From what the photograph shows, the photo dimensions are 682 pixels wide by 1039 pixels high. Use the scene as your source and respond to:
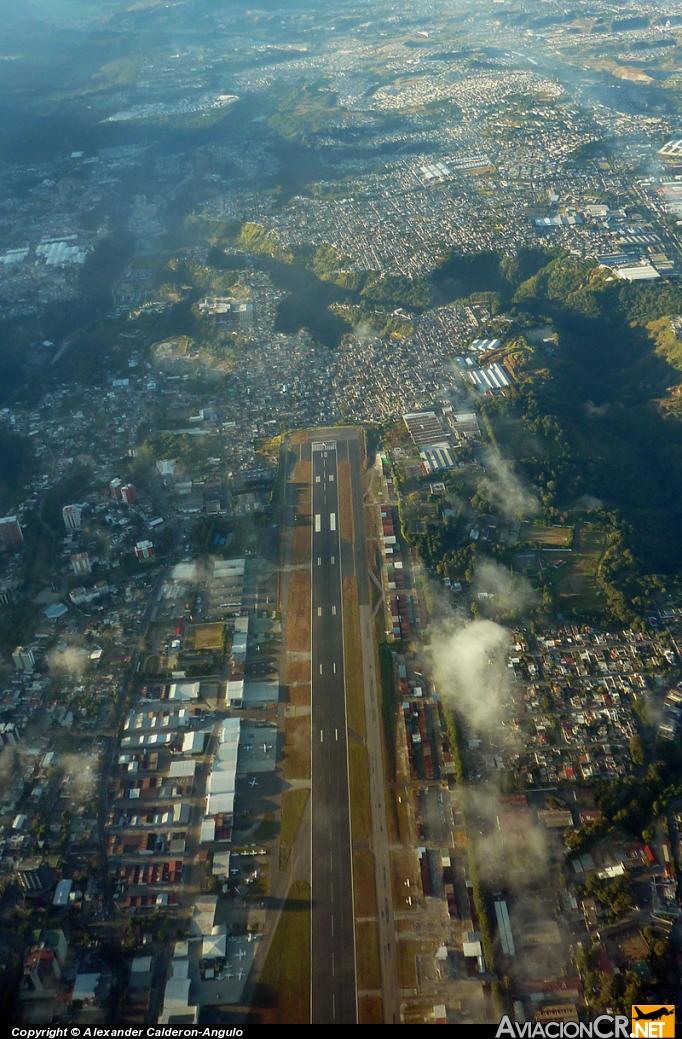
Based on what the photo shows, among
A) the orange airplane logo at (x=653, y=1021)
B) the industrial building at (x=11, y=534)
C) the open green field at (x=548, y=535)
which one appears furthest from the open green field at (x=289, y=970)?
the industrial building at (x=11, y=534)

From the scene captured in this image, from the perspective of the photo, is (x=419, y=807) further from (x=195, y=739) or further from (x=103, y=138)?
(x=103, y=138)

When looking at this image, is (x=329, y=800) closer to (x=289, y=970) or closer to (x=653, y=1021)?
(x=289, y=970)

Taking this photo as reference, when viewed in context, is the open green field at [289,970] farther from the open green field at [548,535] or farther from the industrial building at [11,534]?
the industrial building at [11,534]

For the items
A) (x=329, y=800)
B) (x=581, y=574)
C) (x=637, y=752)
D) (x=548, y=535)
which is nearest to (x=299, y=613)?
(x=329, y=800)

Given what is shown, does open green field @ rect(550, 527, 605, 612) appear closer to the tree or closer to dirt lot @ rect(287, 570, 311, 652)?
the tree

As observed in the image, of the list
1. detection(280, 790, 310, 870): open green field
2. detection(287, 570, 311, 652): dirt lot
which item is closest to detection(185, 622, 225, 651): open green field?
detection(287, 570, 311, 652): dirt lot

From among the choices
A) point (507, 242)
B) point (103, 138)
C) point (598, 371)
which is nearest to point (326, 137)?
point (103, 138)
